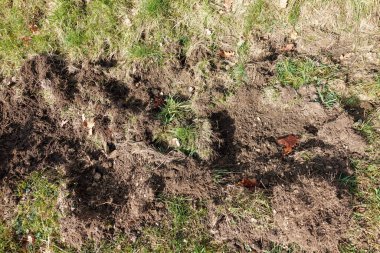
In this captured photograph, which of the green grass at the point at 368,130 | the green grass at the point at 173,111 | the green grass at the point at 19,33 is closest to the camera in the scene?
the green grass at the point at 368,130

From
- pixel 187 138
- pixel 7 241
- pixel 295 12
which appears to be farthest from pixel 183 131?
pixel 7 241

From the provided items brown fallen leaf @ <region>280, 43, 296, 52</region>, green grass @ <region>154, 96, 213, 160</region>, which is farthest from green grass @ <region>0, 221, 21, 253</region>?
brown fallen leaf @ <region>280, 43, 296, 52</region>

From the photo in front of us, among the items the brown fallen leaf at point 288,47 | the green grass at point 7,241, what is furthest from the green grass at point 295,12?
the green grass at point 7,241

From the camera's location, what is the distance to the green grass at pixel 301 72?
3.31m

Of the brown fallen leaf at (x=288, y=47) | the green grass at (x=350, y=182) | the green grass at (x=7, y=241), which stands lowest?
the green grass at (x=7, y=241)

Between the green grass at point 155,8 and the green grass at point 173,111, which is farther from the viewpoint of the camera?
the green grass at point 155,8

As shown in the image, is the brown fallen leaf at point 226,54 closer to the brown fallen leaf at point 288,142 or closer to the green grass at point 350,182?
the brown fallen leaf at point 288,142

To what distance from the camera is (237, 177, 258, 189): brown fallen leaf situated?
3.06 m

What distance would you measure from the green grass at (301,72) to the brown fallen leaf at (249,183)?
94cm

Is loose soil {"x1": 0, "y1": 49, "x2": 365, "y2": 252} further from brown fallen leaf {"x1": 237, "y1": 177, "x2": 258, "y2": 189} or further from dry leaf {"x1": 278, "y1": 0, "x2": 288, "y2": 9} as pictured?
dry leaf {"x1": 278, "y1": 0, "x2": 288, "y2": 9}

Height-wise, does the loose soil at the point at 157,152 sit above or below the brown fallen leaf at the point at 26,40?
below

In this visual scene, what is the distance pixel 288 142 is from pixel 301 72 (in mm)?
659

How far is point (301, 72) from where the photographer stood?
3324 millimetres

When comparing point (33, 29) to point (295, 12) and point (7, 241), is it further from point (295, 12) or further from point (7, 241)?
point (295, 12)
